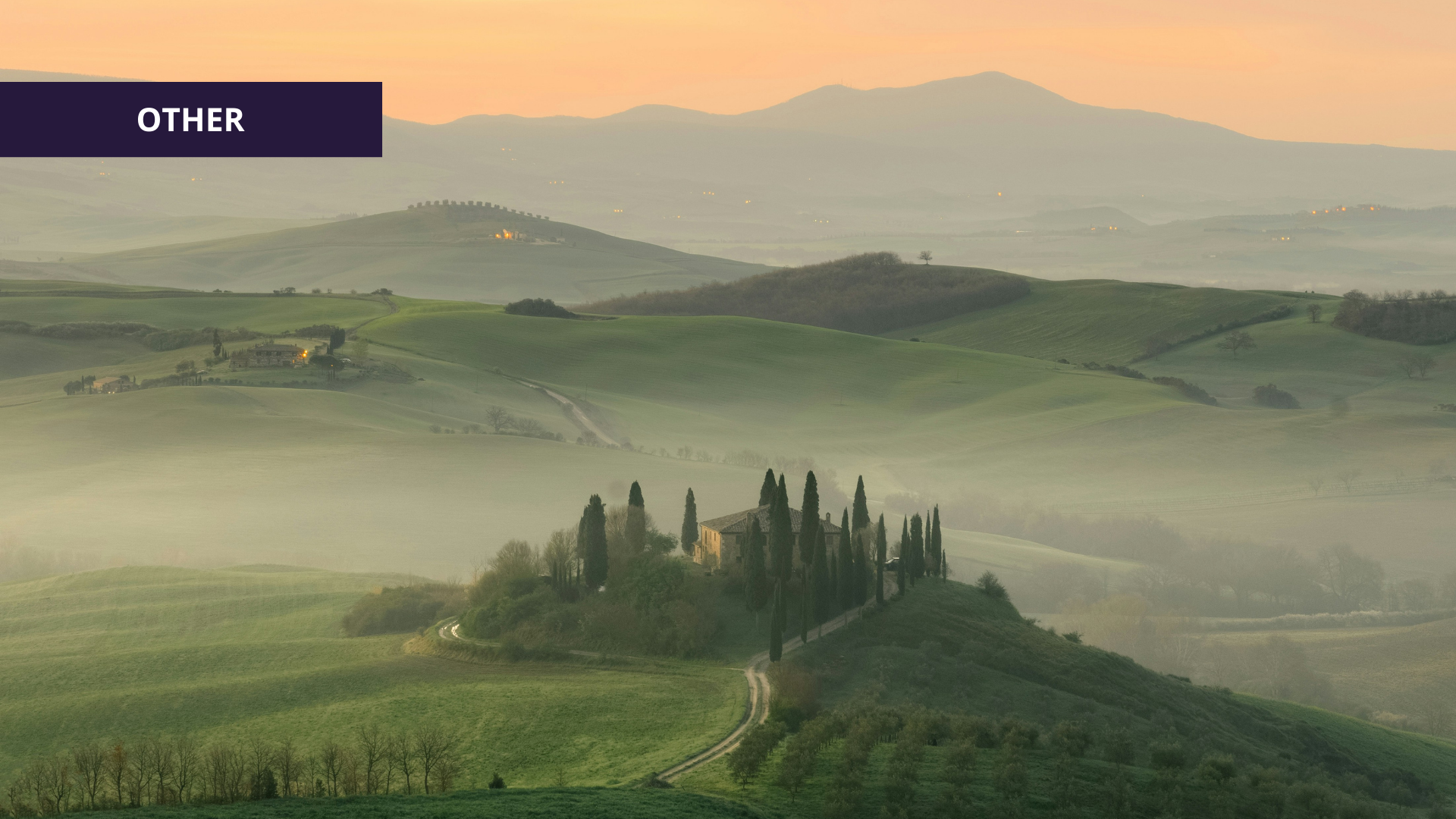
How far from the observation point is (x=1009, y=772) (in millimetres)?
49594

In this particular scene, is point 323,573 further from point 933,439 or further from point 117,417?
point 933,439

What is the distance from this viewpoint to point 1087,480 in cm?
17800

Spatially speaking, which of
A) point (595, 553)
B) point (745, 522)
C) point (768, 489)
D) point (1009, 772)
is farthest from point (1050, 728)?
point (595, 553)

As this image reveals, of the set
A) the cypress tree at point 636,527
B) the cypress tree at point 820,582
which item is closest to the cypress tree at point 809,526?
the cypress tree at point 820,582

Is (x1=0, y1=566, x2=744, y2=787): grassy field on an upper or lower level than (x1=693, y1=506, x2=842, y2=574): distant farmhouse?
lower

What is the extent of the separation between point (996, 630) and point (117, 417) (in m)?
118

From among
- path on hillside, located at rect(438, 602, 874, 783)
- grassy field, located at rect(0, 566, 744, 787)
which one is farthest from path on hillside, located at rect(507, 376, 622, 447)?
path on hillside, located at rect(438, 602, 874, 783)

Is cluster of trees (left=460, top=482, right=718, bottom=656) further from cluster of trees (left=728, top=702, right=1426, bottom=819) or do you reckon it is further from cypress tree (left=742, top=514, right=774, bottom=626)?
cluster of trees (left=728, top=702, right=1426, bottom=819)

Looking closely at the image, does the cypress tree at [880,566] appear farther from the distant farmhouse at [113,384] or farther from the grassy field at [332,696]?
the distant farmhouse at [113,384]

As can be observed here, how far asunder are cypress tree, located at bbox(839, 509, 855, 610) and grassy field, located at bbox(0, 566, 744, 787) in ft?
41.8

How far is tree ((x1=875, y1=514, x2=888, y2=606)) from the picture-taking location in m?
76.6

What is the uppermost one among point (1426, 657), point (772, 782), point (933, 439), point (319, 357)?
point (319, 357)

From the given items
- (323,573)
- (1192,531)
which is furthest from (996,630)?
(1192,531)

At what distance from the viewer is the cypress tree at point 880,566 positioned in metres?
76.6
